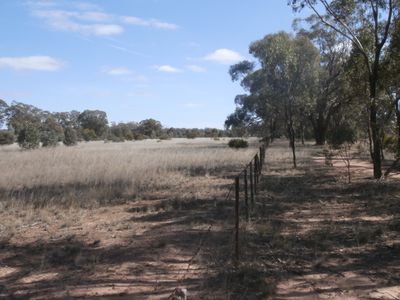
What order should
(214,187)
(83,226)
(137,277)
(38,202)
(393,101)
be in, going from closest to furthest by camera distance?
1. (137,277)
2. (83,226)
3. (38,202)
4. (214,187)
5. (393,101)

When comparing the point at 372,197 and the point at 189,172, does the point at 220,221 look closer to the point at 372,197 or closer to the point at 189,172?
the point at 372,197

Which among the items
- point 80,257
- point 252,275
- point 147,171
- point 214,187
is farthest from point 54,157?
point 252,275

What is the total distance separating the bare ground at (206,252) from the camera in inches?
226

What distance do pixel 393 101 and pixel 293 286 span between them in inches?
522

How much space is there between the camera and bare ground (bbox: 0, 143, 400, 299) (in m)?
5.75

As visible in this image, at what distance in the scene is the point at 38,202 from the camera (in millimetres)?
12234

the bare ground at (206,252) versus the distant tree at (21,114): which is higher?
the distant tree at (21,114)

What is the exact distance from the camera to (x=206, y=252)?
23.9ft

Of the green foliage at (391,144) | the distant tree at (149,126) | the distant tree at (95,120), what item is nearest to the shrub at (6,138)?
the distant tree at (95,120)

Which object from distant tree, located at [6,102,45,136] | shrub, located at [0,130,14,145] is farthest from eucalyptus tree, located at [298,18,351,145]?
distant tree, located at [6,102,45,136]

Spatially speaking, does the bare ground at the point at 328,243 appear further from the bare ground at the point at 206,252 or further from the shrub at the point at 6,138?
the shrub at the point at 6,138

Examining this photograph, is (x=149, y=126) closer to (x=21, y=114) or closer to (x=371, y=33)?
(x=21, y=114)

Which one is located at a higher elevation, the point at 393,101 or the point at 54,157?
the point at 393,101

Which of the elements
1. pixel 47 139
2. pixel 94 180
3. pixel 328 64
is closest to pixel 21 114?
pixel 47 139
